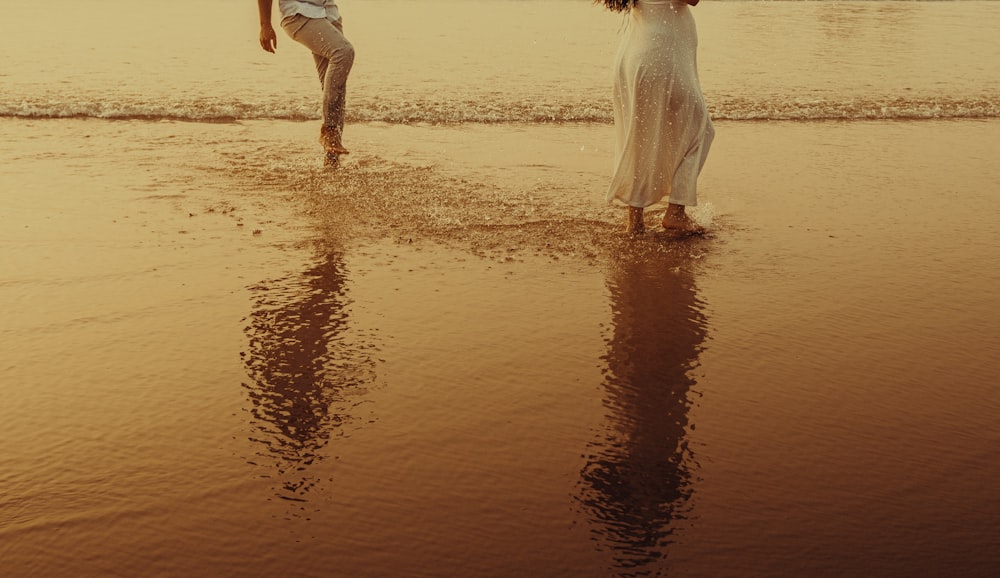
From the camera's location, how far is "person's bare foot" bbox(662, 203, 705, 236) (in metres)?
6.09

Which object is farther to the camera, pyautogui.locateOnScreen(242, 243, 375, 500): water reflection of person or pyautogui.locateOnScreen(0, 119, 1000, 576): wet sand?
pyautogui.locateOnScreen(242, 243, 375, 500): water reflection of person

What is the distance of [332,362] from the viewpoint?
13.6ft

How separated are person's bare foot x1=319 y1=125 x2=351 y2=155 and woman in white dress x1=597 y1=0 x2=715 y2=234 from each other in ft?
7.74

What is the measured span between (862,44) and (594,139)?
9295mm

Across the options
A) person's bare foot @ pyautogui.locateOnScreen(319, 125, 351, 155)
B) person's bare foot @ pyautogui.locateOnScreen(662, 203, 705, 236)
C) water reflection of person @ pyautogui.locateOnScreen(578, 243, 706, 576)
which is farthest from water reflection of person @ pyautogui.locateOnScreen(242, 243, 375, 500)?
person's bare foot @ pyautogui.locateOnScreen(319, 125, 351, 155)

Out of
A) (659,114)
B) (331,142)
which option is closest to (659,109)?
(659,114)

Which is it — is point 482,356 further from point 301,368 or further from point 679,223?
point 679,223

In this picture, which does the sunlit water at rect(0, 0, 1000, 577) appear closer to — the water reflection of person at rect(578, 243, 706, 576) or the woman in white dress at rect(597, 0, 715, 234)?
the water reflection of person at rect(578, 243, 706, 576)

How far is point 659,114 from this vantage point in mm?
5980

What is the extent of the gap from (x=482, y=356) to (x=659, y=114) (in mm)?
2374

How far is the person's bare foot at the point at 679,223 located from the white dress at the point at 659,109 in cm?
7

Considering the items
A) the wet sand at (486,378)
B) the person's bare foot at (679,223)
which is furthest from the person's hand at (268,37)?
the person's bare foot at (679,223)

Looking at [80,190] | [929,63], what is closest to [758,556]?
[80,190]

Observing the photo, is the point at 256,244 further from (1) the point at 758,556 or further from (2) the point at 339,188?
(1) the point at 758,556
